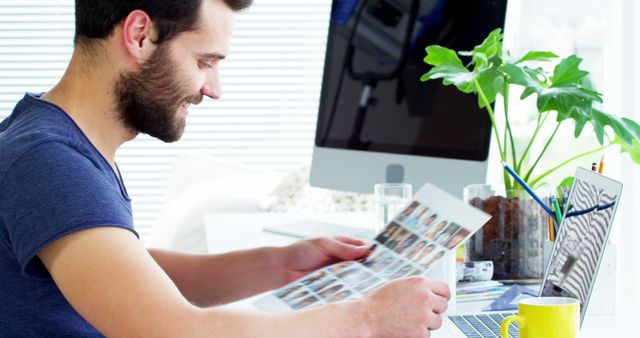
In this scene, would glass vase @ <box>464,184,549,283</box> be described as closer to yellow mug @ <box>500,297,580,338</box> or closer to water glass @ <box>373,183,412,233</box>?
water glass @ <box>373,183,412,233</box>

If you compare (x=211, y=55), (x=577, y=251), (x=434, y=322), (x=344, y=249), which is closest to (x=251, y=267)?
(x=344, y=249)

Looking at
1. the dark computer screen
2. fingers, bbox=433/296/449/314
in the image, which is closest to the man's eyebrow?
fingers, bbox=433/296/449/314

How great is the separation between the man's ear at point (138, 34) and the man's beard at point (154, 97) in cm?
1

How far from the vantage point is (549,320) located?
1.00 meters

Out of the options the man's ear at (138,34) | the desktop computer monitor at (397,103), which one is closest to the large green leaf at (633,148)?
the desktop computer monitor at (397,103)

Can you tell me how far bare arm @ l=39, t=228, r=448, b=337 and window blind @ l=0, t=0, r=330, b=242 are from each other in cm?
330

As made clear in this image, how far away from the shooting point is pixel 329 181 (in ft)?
7.14

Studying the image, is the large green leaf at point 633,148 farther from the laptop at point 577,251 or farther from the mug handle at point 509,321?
the mug handle at point 509,321

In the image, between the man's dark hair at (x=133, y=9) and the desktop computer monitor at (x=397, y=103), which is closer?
the man's dark hair at (x=133, y=9)

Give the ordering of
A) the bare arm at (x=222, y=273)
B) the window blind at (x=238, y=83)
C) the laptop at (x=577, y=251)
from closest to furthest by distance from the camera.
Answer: the laptop at (x=577, y=251), the bare arm at (x=222, y=273), the window blind at (x=238, y=83)

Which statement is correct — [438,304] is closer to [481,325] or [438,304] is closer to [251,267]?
[481,325]

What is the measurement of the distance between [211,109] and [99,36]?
3.08 m

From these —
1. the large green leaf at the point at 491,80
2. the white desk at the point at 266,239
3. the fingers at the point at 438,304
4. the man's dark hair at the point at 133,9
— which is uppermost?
the man's dark hair at the point at 133,9

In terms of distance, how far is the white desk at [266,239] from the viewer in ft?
4.11
